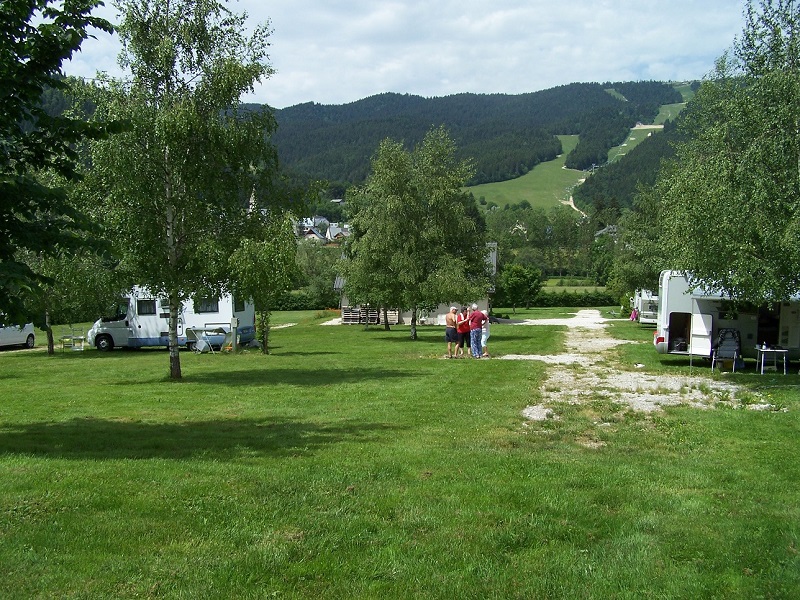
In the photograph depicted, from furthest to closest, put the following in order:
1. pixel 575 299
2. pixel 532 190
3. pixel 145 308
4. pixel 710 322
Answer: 1. pixel 532 190
2. pixel 575 299
3. pixel 145 308
4. pixel 710 322

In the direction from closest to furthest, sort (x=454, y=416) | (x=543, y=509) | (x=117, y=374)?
1. (x=543, y=509)
2. (x=454, y=416)
3. (x=117, y=374)

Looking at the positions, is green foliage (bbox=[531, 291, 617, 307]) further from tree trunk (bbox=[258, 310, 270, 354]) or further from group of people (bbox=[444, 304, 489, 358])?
group of people (bbox=[444, 304, 489, 358])

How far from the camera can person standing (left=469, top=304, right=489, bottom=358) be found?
918 inches

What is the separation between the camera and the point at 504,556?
5.31 meters

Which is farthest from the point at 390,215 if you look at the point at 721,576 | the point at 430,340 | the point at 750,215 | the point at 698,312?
the point at 721,576

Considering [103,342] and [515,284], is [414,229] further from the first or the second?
[515,284]

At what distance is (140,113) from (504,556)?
566 inches

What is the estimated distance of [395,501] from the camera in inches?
256

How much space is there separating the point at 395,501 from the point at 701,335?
1626 cm

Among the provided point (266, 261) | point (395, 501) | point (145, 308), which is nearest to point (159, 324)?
point (145, 308)

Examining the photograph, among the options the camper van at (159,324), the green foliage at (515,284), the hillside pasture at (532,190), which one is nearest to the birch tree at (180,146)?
the camper van at (159,324)

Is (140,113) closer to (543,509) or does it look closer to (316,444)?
(316,444)

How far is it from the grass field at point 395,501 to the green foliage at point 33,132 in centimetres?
221

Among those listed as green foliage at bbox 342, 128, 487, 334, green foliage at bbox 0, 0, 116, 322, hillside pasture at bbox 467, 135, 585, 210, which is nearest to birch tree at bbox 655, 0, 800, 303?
green foliage at bbox 0, 0, 116, 322
